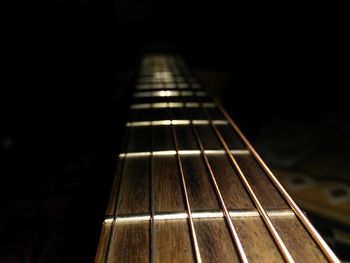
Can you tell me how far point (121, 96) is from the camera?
4.25m

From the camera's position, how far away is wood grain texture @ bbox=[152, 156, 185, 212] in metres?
0.79

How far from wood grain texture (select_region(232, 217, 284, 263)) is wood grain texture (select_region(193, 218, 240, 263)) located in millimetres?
33

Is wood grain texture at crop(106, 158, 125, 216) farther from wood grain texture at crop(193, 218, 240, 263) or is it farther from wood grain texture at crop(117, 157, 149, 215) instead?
wood grain texture at crop(193, 218, 240, 263)

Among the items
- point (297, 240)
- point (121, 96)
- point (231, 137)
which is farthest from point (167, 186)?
point (121, 96)

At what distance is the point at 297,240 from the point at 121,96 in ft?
12.7

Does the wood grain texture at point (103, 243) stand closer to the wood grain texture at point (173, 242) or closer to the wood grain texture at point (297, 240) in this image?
the wood grain texture at point (173, 242)

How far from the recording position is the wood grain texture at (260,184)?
0.80m

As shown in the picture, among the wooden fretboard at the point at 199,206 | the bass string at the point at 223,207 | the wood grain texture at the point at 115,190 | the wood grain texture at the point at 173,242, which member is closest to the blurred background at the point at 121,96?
the wood grain texture at the point at 115,190

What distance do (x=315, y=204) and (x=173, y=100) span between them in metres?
1.30

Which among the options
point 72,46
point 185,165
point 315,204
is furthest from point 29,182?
point 72,46

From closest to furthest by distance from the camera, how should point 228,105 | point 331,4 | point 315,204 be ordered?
point 315,204
point 228,105
point 331,4

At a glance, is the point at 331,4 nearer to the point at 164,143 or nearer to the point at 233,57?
the point at 233,57

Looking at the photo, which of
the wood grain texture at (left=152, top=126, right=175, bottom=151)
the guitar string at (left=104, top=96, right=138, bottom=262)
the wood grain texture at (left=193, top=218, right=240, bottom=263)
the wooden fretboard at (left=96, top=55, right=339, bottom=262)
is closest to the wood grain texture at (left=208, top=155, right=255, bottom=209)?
the wooden fretboard at (left=96, top=55, right=339, bottom=262)

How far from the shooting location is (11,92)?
10.1 feet
